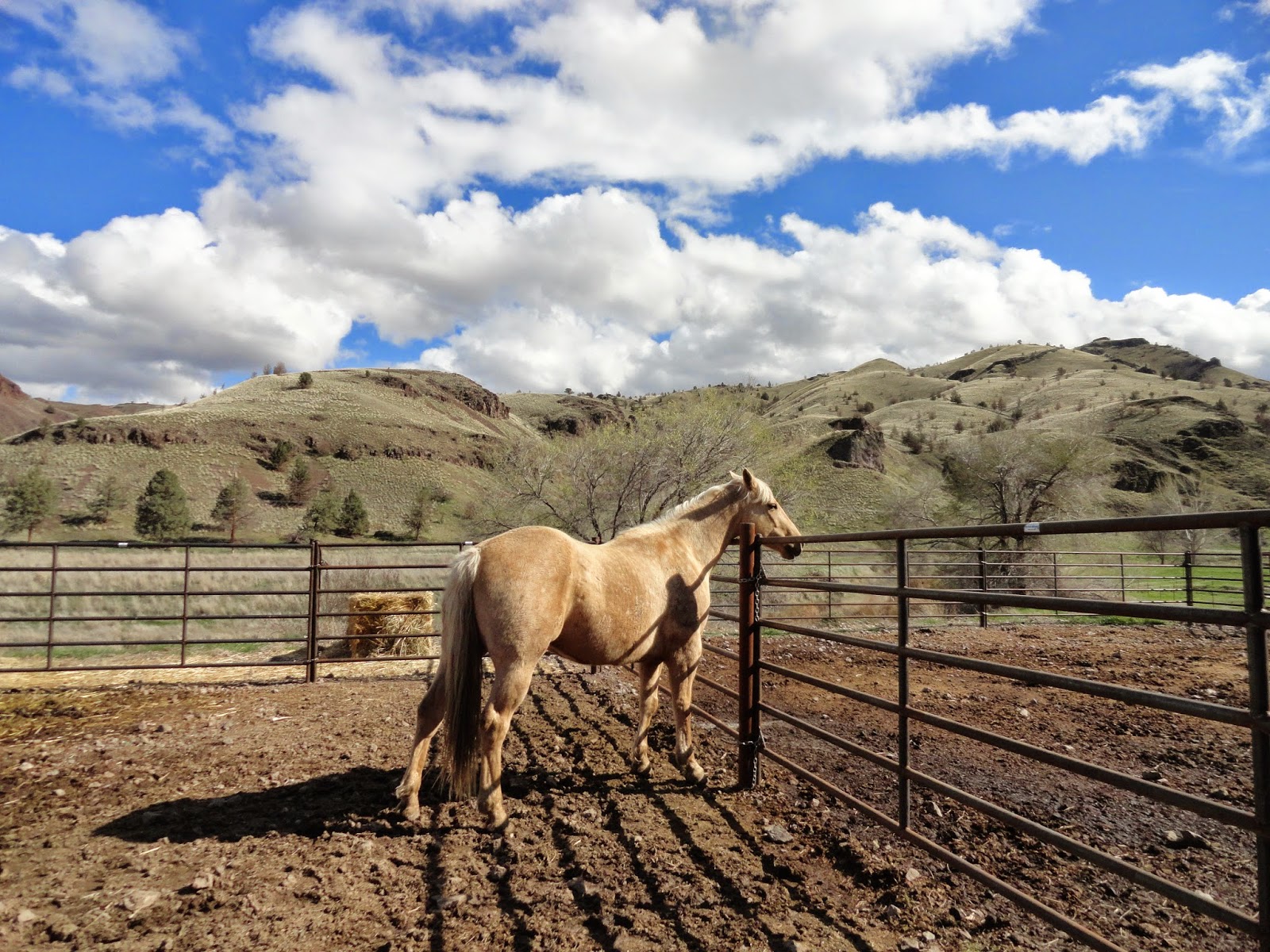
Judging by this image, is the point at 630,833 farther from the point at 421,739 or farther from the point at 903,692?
the point at 903,692

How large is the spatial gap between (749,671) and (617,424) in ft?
48.5

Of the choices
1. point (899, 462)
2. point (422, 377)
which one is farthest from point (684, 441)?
point (422, 377)

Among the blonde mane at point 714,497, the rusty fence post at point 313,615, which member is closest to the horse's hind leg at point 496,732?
the blonde mane at point 714,497

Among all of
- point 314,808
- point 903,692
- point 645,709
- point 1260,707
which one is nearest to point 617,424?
point 645,709

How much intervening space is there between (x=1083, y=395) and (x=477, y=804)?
88.4 metres

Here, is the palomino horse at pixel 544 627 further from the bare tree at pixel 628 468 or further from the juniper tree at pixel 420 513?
the juniper tree at pixel 420 513

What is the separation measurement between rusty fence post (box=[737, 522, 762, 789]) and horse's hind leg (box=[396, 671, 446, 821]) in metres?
1.95

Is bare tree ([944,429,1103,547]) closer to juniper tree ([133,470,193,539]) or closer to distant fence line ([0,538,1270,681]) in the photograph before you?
distant fence line ([0,538,1270,681])

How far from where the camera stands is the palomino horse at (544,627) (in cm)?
366

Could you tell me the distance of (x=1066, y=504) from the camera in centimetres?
2250

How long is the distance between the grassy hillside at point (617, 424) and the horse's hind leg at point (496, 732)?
1498 centimetres

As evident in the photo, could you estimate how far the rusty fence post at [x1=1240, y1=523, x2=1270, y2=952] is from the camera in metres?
1.64

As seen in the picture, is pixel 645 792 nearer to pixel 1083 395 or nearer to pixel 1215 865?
pixel 1215 865

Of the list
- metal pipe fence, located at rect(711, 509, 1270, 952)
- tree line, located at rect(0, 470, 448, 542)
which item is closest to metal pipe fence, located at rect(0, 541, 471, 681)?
metal pipe fence, located at rect(711, 509, 1270, 952)
